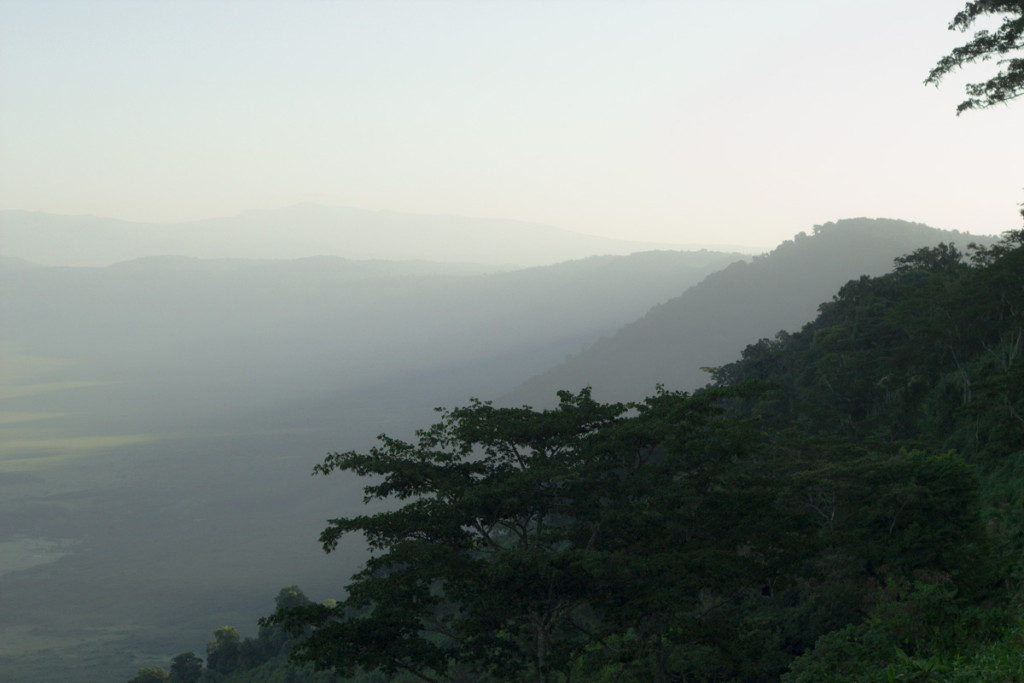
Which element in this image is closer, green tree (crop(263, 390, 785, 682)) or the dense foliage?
the dense foliage

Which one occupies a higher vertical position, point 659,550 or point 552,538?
point 552,538

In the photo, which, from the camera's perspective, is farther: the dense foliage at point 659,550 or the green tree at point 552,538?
the green tree at point 552,538

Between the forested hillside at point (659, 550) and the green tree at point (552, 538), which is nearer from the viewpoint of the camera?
the forested hillside at point (659, 550)

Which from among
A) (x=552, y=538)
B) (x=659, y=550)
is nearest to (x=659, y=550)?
(x=659, y=550)

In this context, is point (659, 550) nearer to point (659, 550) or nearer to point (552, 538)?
point (659, 550)

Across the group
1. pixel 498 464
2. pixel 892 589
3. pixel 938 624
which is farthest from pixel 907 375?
pixel 938 624

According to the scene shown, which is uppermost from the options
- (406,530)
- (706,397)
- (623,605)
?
(706,397)

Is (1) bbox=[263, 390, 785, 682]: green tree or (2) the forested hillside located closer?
(2) the forested hillside

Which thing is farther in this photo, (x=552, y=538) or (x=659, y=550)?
(x=552, y=538)

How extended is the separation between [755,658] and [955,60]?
1550 centimetres

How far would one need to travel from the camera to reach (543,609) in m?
18.4

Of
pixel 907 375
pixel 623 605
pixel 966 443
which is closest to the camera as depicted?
pixel 623 605

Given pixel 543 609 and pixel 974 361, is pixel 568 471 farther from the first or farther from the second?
pixel 974 361

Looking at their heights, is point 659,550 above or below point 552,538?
below
